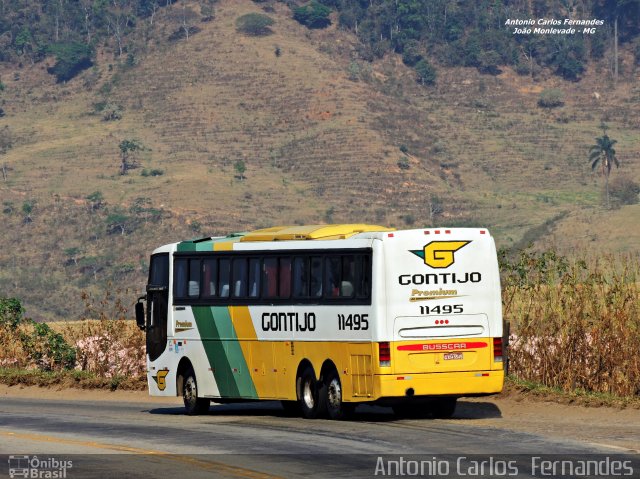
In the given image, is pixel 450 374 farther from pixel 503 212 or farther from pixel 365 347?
pixel 503 212

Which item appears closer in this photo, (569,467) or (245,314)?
(569,467)

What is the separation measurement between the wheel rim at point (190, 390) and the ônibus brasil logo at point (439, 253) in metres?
6.30

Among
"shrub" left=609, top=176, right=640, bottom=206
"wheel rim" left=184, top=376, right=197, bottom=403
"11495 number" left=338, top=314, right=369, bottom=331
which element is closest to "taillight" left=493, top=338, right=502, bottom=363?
"11495 number" left=338, top=314, right=369, bottom=331

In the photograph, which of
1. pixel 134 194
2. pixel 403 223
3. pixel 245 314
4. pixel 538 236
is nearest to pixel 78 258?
pixel 134 194

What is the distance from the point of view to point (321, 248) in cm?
2430

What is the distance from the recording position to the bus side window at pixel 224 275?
26.1 meters

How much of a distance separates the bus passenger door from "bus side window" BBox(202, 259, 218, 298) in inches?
54.3

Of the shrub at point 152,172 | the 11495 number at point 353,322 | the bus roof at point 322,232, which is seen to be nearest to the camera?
the 11495 number at point 353,322

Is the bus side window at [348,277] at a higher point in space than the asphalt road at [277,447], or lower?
higher

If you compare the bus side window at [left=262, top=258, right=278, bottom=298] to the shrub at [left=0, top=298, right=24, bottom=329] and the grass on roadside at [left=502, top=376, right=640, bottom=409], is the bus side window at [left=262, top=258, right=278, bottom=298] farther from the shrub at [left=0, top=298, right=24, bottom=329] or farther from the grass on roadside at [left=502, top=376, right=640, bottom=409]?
the shrub at [left=0, top=298, right=24, bottom=329]

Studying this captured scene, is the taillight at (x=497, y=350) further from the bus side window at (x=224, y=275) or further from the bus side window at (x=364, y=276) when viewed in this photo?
the bus side window at (x=224, y=275)

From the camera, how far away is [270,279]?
2520cm

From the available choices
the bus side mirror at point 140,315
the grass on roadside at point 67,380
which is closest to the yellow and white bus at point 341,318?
the bus side mirror at point 140,315

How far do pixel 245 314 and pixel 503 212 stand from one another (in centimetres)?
15721
